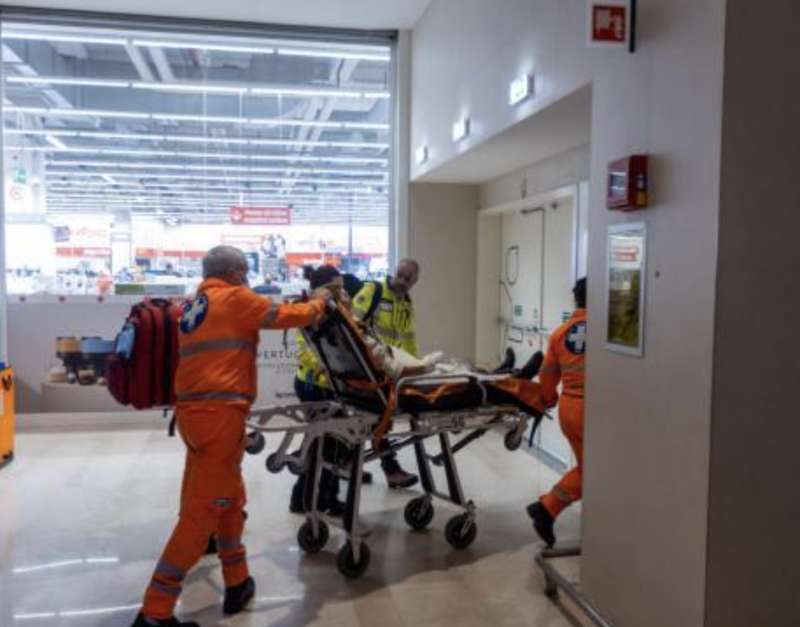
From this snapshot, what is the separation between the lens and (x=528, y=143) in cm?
488

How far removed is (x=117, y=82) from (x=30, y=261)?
72.9 inches

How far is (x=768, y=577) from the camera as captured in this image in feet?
7.93

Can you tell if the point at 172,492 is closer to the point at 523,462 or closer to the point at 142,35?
the point at 523,462

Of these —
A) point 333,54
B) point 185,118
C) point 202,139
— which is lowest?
point 202,139

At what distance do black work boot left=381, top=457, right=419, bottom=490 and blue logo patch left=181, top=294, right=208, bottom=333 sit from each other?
217 centimetres

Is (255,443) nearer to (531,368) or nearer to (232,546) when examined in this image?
(232,546)

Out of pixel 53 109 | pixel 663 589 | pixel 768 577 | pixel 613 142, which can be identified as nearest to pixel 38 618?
pixel 663 589

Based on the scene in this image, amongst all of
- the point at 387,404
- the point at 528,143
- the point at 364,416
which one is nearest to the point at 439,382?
the point at 387,404

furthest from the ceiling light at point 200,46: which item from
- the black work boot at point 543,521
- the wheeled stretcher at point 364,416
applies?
the black work boot at point 543,521

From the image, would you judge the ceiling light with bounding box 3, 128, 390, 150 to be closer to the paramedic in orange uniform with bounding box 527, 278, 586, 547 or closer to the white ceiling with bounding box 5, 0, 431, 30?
the white ceiling with bounding box 5, 0, 431, 30

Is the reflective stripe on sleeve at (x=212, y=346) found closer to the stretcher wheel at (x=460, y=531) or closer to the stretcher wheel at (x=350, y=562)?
the stretcher wheel at (x=350, y=562)

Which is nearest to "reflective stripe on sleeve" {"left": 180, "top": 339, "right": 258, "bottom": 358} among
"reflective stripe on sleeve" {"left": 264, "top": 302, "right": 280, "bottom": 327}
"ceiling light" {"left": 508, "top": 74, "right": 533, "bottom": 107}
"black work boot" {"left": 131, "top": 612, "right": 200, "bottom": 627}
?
"reflective stripe on sleeve" {"left": 264, "top": 302, "right": 280, "bottom": 327}

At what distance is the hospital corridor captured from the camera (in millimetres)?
2359

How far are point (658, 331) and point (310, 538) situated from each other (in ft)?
7.18
